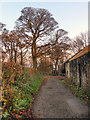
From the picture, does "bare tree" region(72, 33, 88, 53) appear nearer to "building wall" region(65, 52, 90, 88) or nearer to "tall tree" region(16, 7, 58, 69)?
"tall tree" region(16, 7, 58, 69)

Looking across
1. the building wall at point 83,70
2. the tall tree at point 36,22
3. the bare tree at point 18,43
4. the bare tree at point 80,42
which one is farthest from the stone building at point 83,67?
the bare tree at point 80,42

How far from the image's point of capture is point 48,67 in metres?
29.1

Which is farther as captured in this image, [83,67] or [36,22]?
[36,22]

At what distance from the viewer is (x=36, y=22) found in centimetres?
1794

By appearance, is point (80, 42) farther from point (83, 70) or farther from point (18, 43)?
point (83, 70)

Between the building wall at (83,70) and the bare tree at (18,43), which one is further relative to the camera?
the bare tree at (18,43)

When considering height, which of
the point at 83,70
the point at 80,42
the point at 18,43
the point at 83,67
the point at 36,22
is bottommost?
the point at 83,70

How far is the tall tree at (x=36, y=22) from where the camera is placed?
17.2 metres

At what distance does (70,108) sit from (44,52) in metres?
16.1

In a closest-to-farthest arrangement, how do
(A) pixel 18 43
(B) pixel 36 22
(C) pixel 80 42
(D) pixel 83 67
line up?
(D) pixel 83 67 → (A) pixel 18 43 → (B) pixel 36 22 → (C) pixel 80 42

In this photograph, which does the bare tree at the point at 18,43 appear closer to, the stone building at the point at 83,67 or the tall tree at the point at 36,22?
the tall tree at the point at 36,22

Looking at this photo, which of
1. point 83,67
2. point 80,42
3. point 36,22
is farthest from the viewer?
point 80,42

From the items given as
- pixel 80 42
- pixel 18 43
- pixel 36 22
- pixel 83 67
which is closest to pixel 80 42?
pixel 80 42

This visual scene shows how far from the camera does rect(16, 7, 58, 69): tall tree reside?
17.2 meters
